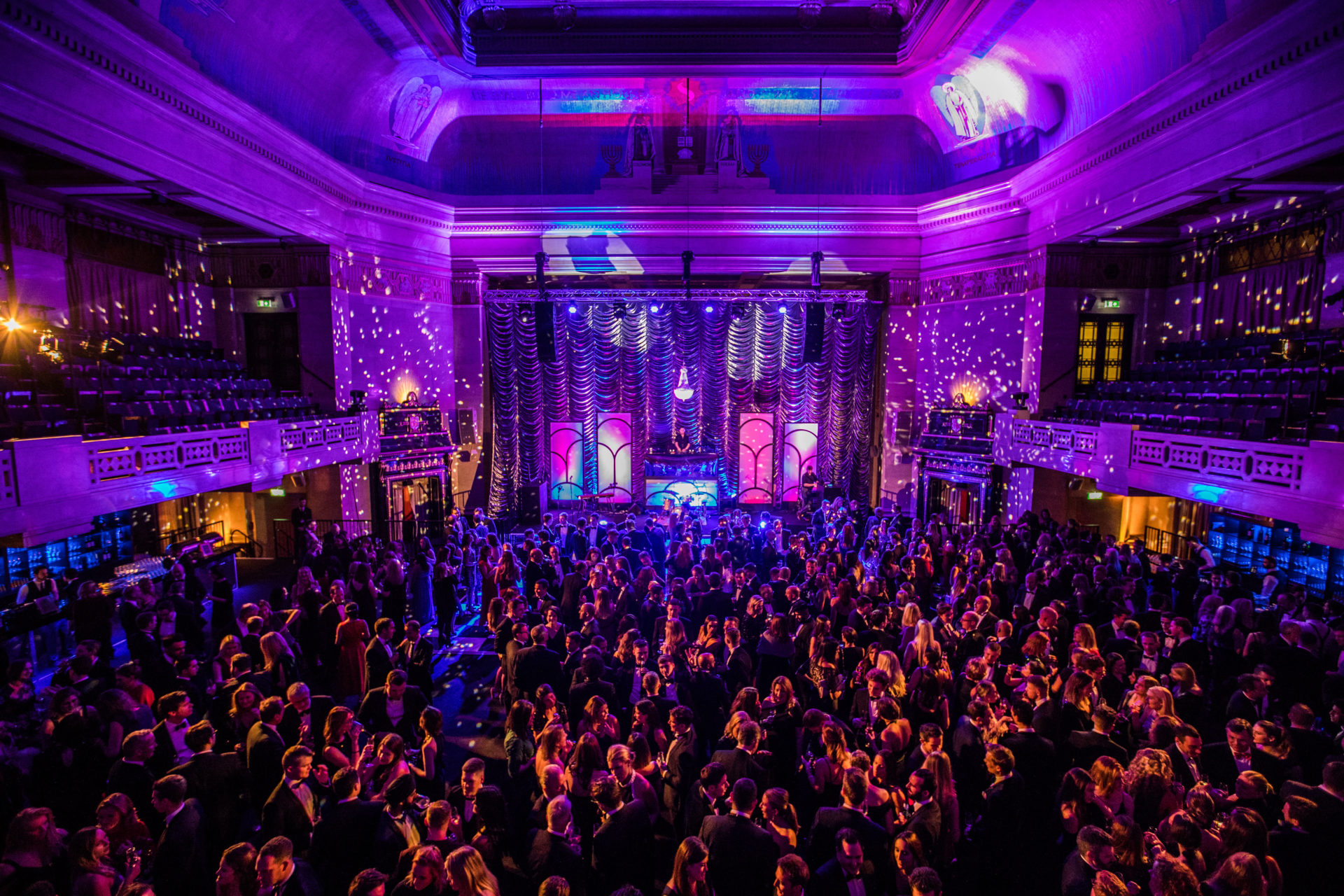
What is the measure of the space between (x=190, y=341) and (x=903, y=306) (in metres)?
15.7

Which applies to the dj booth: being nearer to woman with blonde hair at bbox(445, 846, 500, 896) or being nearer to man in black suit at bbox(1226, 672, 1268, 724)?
man in black suit at bbox(1226, 672, 1268, 724)

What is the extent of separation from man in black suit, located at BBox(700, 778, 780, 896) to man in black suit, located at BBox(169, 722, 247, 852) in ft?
10.1

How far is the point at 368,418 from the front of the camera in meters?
13.7

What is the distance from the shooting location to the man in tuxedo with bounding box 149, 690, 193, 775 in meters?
4.43

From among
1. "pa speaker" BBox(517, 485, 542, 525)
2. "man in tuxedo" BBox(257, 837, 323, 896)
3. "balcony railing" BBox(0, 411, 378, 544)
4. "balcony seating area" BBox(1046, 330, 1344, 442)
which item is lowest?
"pa speaker" BBox(517, 485, 542, 525)

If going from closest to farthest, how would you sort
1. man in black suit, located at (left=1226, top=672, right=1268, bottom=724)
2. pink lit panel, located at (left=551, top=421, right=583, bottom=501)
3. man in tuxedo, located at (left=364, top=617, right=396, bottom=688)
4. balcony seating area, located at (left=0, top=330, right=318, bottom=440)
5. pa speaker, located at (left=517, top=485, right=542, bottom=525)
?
man in black suit, located at (left=1226, top=672, right=1268, bottom=724) → man in tuxedo, located at (left=364, top=617, right=396, bottom=688) → balcony seating area, located at (left=0, top=330, right=318, bottom=440) → pa speaker, located at (left=517, top=485, right=542, bottom=525) → pink lit panel, located at (left=551, top=421, right=583, bottom=501)

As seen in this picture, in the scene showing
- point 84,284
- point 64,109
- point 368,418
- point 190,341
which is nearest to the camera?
point 64,109

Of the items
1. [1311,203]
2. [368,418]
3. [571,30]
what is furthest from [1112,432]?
[368,418]

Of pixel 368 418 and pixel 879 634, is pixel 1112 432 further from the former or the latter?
pixel 368 418

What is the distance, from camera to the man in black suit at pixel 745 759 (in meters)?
4.10

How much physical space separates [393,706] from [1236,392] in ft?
38.9

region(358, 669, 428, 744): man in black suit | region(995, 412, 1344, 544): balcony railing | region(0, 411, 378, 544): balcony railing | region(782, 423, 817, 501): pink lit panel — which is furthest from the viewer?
region(782, 423, 817, 501): pink lit panel

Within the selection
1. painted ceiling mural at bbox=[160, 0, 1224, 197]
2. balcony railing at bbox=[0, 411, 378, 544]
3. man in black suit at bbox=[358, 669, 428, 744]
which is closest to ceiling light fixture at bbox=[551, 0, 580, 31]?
painted ceiling mural at bbox=[160, 0, 1224, 197]

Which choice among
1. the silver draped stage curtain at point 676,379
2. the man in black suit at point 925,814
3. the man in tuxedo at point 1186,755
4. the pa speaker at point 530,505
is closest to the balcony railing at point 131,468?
the pa speaker at point 530,505
